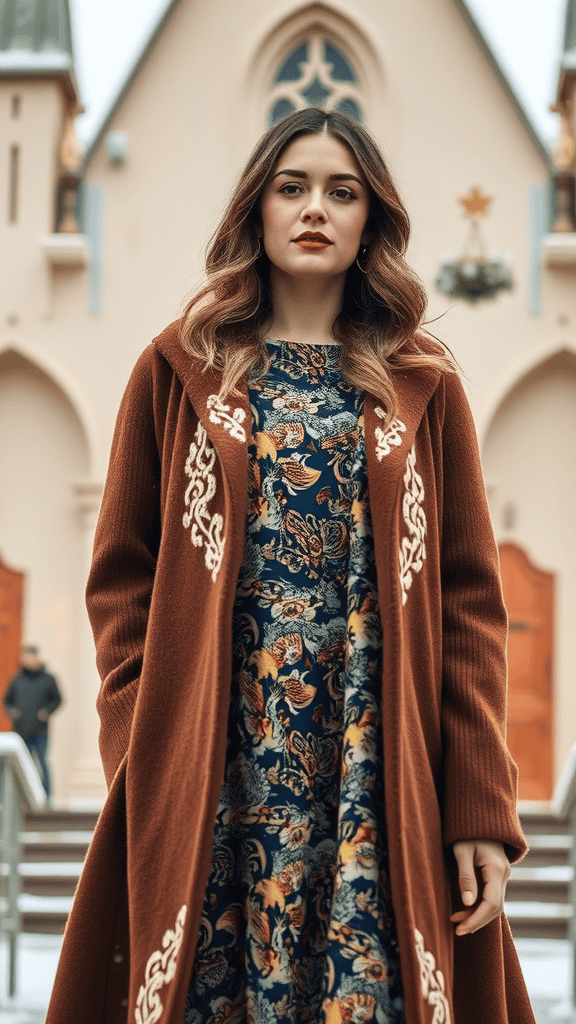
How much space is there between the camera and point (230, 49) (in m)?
12.6

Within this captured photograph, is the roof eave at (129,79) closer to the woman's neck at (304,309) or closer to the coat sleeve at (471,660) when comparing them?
the woman's neck at (304,309)

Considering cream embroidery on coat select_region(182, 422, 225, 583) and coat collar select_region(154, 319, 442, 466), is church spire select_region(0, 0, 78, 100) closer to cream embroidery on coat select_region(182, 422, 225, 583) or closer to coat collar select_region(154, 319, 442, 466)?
coat collar select_region(154, 319, 442, 466)

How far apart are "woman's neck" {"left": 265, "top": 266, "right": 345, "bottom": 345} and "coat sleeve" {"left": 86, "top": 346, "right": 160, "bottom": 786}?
22cm

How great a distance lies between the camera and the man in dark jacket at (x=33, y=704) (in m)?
10.6

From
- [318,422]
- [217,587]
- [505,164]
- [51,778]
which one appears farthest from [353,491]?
[505,164]

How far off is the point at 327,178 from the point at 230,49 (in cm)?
1119

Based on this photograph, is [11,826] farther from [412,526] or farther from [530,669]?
[530,669]

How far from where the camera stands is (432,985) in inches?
68.6

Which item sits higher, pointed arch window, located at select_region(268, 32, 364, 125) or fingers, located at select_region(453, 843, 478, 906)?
pointed arch window, located at select_region(268, 32, 364, 125)

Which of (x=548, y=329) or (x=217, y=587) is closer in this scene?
(x=217, y=587)

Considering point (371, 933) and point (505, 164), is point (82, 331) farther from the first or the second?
point (371, 933)

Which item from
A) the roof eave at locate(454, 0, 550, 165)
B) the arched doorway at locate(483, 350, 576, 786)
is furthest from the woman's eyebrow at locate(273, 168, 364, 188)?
the roof eave at locate(454, 0, 550, 165)

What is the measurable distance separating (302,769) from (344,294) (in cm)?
81

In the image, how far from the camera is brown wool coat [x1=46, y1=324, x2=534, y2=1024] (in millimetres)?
1776
